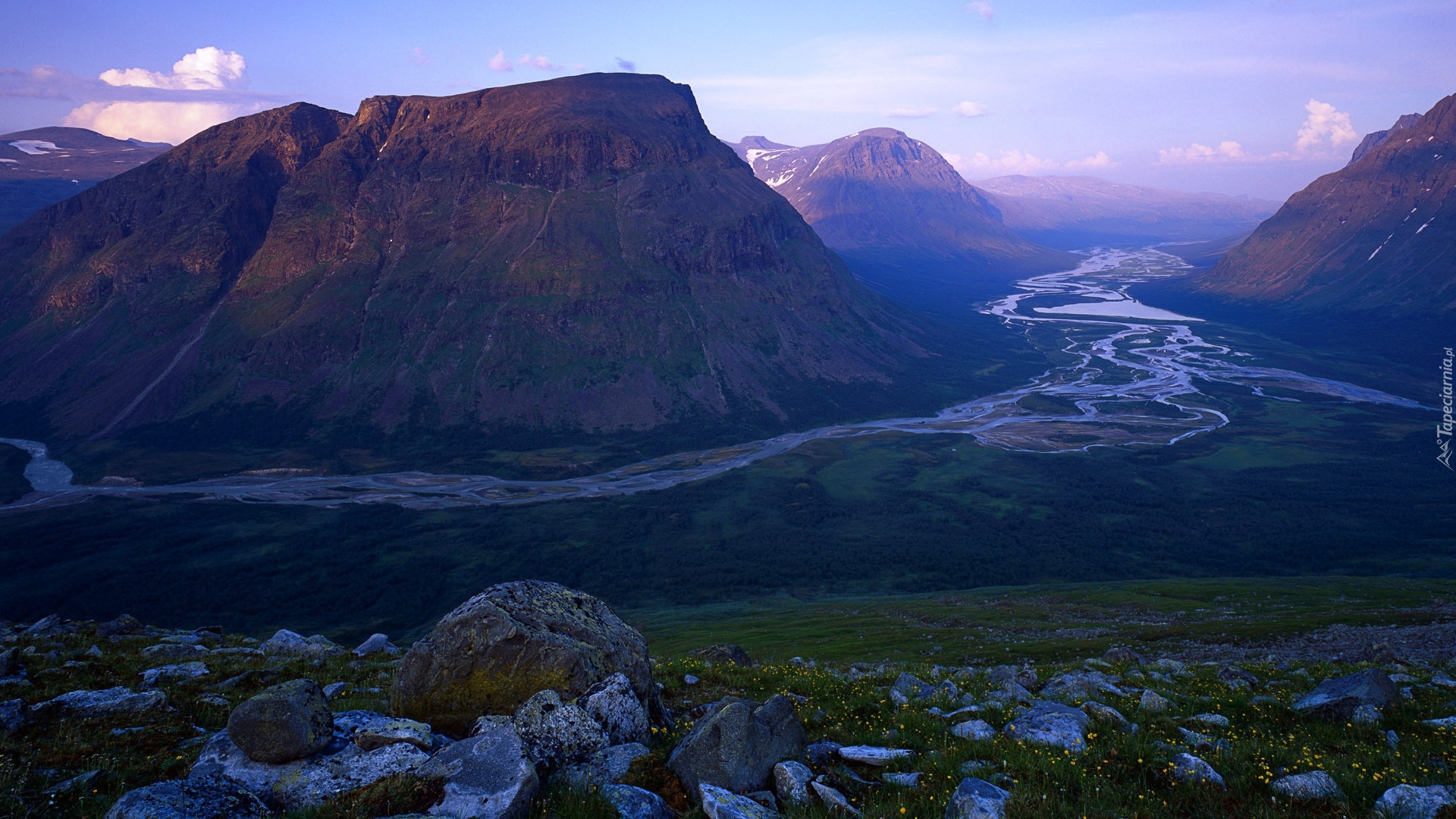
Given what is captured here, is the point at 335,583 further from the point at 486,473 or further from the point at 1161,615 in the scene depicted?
the point at 1161,615

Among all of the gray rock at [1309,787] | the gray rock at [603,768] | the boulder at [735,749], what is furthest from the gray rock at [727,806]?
the gray rock at [1309,787]

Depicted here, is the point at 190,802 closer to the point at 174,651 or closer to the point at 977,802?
the point at 977,802

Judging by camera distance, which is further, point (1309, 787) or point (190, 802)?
point (1309, 787)

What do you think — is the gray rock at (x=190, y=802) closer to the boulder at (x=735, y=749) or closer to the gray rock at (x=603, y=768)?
the gray rock at (x=603, y=768)

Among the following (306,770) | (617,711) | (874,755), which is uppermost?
(306,770)

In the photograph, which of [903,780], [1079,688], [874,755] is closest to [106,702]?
[874,755]

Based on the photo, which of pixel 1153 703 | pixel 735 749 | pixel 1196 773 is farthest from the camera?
pixel 1153 703

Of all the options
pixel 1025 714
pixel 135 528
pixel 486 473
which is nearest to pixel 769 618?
pixel 1025 714
